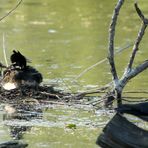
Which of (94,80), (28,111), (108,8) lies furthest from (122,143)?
(108,8)

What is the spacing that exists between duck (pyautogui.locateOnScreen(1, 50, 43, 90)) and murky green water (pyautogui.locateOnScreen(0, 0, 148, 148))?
0.63 metres

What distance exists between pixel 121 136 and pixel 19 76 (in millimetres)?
3264

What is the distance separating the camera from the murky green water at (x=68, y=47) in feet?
25.4

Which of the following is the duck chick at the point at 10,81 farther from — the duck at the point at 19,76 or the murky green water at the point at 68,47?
the murky green water at the point at 68,47

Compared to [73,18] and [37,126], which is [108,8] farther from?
[37,126]

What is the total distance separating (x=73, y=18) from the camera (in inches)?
722

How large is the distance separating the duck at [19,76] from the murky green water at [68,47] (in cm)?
63

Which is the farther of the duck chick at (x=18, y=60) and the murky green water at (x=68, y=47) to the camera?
the duck chick at (x=18, y=60)

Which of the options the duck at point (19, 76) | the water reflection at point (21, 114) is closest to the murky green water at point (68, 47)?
the water reflection at point (21, 114)

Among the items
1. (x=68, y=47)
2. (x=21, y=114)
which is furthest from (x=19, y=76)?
(x=68, y=47)

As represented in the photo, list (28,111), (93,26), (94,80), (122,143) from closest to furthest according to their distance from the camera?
(122,143), (28,111), (94,80), (93,26)

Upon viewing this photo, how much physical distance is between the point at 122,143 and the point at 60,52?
723cm

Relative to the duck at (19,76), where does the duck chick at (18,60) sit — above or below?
above

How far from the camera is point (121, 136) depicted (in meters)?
6.13
